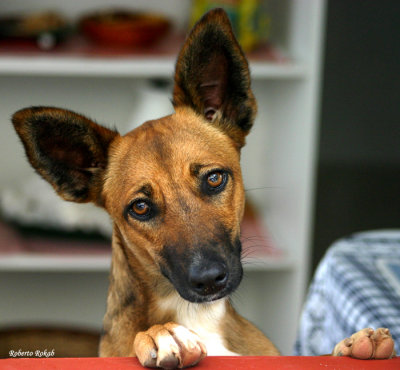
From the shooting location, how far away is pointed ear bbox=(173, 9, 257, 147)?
3.77 feet

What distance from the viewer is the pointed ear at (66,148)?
111 centimetres

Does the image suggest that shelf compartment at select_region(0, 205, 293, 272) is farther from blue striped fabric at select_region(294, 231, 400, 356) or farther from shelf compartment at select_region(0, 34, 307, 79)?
blue striped fabric at select_region(294, 231, 400, 356)

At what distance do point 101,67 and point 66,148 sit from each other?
44.1 inches

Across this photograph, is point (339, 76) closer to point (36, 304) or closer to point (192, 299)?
point (36, 304)

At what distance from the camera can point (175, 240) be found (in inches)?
43.4

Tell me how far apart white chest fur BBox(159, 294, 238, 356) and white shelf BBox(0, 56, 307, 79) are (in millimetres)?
1244

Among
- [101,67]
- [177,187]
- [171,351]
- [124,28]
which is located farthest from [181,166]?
[124,28]

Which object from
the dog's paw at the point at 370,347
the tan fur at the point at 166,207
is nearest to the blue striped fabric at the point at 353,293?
the tan fur at the point at 166,207

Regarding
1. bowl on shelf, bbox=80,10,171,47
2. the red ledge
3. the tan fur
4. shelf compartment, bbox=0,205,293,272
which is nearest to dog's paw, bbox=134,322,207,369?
the red ledge

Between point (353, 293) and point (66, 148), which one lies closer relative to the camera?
point (66, 148)

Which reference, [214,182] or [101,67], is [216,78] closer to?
[214,182]

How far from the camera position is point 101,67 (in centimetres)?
227

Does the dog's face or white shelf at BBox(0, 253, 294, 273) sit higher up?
the dog's face

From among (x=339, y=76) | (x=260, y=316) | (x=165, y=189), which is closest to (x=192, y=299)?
(x=165, y=189)
